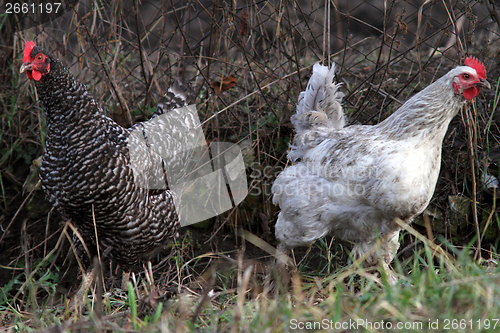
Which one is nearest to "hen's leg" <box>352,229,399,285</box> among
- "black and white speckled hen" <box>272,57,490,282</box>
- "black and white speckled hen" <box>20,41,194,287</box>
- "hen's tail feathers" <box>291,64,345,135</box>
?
"black and white speckled hen" <box>272,57,490,282</box>

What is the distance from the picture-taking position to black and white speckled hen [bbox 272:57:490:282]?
230 centimetres

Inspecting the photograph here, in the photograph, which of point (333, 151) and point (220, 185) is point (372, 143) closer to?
point (333, 151)

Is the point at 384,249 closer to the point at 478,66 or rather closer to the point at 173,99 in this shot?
the point at 478,66

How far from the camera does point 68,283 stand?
3.57 metres

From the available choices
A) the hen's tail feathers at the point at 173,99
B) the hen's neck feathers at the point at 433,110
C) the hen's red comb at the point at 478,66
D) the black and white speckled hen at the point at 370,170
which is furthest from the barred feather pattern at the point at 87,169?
the hen's red comb at the point at 478,66

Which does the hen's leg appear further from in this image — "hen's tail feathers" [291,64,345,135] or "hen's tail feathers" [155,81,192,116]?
"hen's tail feathers" [155,81,192,116]

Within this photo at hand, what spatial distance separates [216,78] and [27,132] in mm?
1841

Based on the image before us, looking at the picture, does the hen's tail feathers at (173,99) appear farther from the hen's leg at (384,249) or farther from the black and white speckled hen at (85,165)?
the hen's leg at (384,249)

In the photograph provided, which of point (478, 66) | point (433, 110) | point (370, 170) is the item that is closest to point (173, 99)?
point (370, 170)

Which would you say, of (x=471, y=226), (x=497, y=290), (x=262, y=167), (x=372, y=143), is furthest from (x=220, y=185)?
(x=497, y=290)

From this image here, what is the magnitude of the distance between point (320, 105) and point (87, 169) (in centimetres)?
173

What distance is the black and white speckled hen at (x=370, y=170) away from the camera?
7.54 feet

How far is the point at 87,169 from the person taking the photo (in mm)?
2578

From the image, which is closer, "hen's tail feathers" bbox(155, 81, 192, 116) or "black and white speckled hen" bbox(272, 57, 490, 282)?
"black and white speckled hen" bbox(272, 57, 490, 282)
